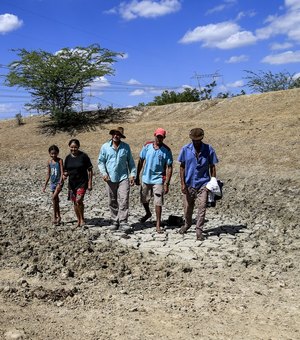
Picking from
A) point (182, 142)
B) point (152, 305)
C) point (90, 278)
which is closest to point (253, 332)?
point (152, 305)

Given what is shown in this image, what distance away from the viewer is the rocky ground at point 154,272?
169 inches

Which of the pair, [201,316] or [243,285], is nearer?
[201,316]

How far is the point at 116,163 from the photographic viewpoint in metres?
7.48

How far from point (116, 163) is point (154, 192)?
2.65 ft

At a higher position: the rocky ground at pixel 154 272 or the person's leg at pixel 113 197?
the person's leg at pixel 113 197

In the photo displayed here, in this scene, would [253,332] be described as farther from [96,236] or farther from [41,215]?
[41,215]

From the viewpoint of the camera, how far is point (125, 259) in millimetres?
6211

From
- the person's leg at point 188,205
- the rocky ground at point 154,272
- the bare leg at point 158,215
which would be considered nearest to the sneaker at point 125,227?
the rocky ground at point 154,272

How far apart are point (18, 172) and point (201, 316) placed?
1520cm

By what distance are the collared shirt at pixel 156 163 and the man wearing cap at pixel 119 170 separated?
281 millimetres

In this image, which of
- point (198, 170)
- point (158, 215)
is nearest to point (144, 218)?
point (158, 215)

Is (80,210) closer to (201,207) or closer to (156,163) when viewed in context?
(156,163)

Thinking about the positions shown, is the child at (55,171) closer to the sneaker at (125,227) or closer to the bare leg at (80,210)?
the bare leg at (80,210)

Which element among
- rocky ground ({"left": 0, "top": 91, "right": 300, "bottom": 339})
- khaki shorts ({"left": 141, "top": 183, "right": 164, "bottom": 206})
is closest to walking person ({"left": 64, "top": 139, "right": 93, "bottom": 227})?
rocky ground ({"left": 0, "top": 91, "right": 300, "bottom": 339})
